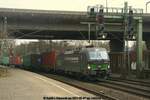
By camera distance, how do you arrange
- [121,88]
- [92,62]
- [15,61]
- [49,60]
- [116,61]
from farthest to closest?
1. [15,61]
2. [49,60]
3. [116,61]
4. [92,62]
5. [121,88]

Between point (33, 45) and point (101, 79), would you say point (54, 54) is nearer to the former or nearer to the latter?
point (101, 79)

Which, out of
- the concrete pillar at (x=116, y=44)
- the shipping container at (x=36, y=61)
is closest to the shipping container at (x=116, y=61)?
the shipping container at (x=36, y=61)

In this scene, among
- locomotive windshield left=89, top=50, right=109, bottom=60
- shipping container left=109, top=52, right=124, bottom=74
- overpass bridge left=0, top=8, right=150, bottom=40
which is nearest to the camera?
locomotive windshield left=89, top=50, right=109, bottom=60

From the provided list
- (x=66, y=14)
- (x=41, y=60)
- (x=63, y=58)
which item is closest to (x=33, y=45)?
(x=41, y=60)

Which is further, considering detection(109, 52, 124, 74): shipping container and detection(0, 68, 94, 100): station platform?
detection(109, 52, 124, 74): shipping container

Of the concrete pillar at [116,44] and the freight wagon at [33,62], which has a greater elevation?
the concrete pillar at [116,44]

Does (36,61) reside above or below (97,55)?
below

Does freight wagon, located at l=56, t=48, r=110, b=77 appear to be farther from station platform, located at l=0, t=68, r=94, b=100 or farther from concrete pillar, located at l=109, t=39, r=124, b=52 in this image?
concrete pillar, located at l=109, t=39, r=124, b=52

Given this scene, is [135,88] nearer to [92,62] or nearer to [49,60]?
[92,62]

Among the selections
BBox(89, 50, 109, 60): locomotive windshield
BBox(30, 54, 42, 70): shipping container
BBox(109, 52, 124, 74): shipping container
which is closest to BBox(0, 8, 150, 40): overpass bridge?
BBox(109, 52, 124, 74): shipping container

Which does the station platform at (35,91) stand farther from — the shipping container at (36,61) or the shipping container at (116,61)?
the shipping container at (36,61)

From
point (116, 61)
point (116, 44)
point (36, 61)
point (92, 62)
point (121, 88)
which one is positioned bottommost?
point (121, 88)

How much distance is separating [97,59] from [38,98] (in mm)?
17521

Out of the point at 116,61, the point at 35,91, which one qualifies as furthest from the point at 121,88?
the point at 116,61
